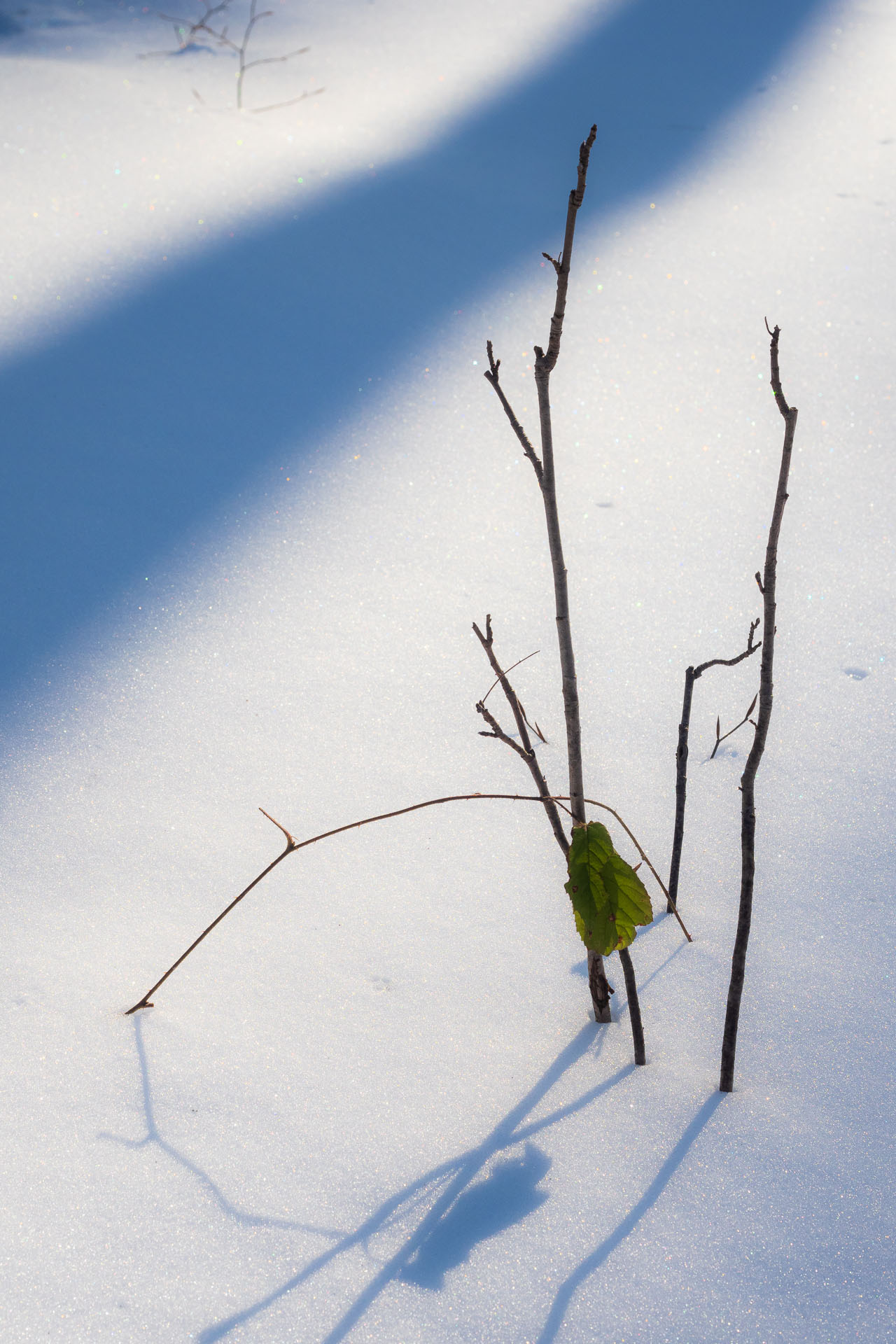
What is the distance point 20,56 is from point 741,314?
2160mm

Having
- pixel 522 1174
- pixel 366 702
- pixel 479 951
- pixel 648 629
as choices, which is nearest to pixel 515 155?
pixel 648 629

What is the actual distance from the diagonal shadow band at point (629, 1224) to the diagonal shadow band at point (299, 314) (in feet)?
3.49

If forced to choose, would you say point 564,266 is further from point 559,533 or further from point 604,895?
point 604,895

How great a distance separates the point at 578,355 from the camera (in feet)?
7.27

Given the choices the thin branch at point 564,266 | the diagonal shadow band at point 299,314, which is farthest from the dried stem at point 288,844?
the diagonal shadow band at point 299,314

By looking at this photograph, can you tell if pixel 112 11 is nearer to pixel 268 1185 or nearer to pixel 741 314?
pixel 741 314

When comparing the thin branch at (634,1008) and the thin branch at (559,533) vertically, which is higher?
the thin branch at (559,533)

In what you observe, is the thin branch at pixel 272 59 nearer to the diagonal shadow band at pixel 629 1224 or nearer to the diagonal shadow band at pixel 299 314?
the diagonal shadow band at pixel 299 314

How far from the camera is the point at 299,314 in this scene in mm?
2242

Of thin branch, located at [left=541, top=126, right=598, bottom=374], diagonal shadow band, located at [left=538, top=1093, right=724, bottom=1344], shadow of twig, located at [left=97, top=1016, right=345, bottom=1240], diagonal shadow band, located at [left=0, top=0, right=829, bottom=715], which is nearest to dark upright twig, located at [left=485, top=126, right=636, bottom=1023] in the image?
thin branch, located at [left=541, top=126, right=598, bottom=374]

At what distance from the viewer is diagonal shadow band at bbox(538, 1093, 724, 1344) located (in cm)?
70

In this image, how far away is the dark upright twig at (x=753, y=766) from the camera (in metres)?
0.70

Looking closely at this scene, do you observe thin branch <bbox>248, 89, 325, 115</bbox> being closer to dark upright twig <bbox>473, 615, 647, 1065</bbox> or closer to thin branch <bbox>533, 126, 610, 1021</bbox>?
thin branch <bbox>533, 126, 610, 1021</bbox>

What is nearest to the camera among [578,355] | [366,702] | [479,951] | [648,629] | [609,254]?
[479,951]
